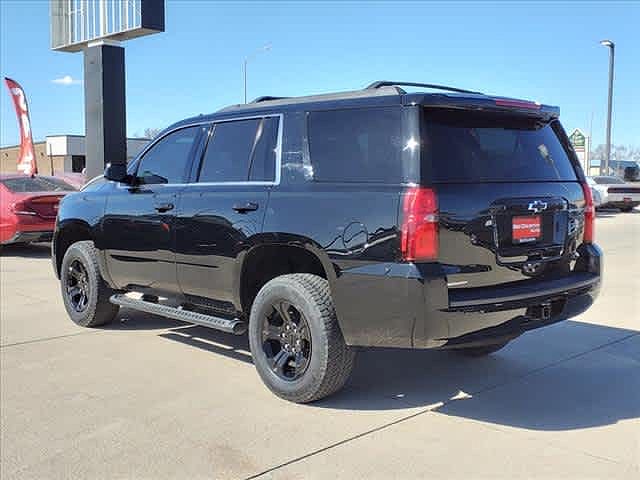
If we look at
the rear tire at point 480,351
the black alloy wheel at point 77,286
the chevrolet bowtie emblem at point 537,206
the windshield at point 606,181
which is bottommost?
the rear tire at point 480,351

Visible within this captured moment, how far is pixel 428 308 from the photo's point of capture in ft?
12.4

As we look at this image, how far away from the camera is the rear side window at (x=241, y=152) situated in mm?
4863

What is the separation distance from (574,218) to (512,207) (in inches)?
28.8

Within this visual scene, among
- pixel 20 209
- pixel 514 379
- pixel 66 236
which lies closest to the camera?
pixel 514 379

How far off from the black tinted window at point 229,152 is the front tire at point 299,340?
0.95 meters

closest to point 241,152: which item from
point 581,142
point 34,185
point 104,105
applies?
point 104,105

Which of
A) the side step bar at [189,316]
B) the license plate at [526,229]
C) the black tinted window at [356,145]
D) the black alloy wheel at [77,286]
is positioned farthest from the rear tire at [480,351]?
the black alloy wheel at [77,286]

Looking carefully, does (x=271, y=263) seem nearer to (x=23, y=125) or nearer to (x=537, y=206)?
(x=537, y=206)

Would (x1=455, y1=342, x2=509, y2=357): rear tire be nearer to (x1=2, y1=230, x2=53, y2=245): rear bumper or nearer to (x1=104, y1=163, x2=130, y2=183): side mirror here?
(x1=104, y1=163, x2=130, y2=183): side mirror

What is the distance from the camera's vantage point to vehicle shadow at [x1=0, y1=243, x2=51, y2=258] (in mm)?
12742

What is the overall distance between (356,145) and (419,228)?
775 mm

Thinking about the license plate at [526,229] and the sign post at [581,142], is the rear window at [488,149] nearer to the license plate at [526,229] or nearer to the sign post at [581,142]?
the license plate at [526,229]

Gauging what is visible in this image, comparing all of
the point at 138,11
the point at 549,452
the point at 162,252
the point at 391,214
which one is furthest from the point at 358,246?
the point at 138,11

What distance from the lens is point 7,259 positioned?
12.1m
